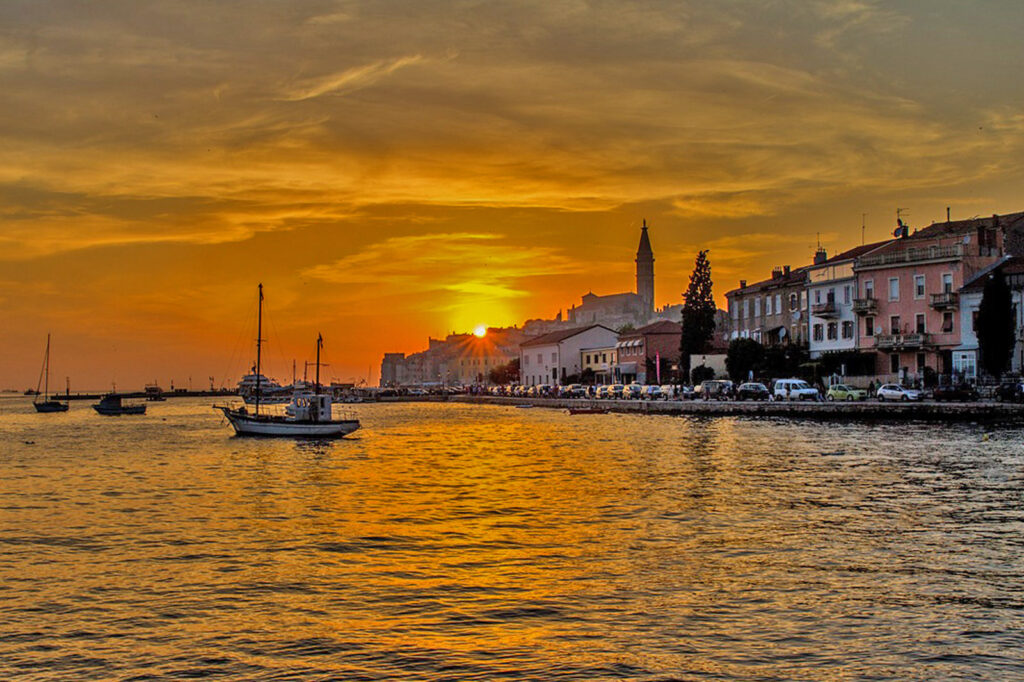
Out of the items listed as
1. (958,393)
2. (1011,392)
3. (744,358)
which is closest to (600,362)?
(744,358)

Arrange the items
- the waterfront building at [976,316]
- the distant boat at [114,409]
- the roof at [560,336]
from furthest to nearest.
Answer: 1. the roof at [560,336]
2. the distant boat at [114,409]
3. the waterfront building at [976,316]

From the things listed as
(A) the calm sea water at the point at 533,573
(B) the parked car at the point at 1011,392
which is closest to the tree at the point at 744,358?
(B) the parked car at the point at 1011,392

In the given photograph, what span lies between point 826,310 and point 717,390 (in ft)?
36.1

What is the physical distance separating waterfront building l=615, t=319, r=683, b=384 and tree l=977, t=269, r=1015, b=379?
4932 centimetres

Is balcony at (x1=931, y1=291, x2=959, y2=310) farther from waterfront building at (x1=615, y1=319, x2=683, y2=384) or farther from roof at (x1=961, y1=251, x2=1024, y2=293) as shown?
waterfront building at (x1=615, y1=319, x2=683, y2=384)

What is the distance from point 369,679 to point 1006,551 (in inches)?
526

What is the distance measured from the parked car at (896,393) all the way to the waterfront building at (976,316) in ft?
15.2

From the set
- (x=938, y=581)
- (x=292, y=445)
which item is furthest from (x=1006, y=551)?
(x=292, y=445)

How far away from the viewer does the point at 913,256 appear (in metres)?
72.2

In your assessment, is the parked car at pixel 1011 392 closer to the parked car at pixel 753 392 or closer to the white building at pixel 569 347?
the parked car at pixel 753 392

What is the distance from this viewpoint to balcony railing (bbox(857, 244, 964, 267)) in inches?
2719

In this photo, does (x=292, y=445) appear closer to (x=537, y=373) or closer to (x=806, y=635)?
(x=806, y=635)

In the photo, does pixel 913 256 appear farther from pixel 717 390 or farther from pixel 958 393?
pixel 717 390

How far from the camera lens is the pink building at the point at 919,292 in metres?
68.8
